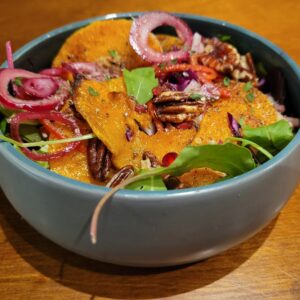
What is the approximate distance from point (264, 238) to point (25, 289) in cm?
55

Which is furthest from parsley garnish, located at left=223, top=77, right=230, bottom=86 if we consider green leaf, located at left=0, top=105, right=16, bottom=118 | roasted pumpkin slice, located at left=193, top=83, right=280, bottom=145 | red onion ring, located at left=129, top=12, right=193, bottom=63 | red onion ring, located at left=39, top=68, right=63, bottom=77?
green leaf, located at left=0, top=105, right=16, bottom=118

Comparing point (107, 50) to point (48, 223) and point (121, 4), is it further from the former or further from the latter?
point (121, 4)

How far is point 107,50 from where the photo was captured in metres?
1.33

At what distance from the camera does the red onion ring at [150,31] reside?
→ 48.7 inches

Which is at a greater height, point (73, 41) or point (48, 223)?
point (73, 41)

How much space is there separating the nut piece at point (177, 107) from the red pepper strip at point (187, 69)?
10 centimetres

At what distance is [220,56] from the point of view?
4.30 feet

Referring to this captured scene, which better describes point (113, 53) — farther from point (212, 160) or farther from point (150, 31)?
point (212, 160)

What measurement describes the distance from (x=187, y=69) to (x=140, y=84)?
17cm

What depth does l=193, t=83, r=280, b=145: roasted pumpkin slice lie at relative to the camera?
3.46 feet

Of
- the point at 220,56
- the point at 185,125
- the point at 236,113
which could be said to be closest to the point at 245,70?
the point at 220,56

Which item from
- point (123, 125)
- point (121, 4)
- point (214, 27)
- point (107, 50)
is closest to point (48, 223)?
point (123, 125)

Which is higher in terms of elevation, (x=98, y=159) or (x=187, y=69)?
(x=187, y=69)

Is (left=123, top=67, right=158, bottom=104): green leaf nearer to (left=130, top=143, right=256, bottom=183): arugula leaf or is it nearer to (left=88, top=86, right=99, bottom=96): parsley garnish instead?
(left=88, top=86, right=99, bottom=96): parsley garnish
